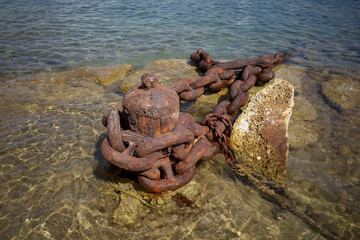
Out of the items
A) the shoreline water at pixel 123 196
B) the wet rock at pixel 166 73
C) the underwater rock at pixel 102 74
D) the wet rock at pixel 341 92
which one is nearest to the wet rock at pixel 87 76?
the underwater rock at pixel 102 74

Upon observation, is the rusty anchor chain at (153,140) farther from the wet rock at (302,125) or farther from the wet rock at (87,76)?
the wet rock at (87,76)

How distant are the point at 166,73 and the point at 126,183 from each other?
2.94 metres

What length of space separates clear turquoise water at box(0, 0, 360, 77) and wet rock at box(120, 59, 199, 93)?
886 mm

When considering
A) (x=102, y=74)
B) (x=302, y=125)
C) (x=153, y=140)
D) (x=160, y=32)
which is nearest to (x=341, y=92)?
(x=302, y=125)

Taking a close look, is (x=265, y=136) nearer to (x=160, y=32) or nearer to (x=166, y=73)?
(x=166, y=73)

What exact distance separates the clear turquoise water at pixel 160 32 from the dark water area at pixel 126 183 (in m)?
0.07

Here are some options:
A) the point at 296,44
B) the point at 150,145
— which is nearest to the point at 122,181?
the point at 150,145

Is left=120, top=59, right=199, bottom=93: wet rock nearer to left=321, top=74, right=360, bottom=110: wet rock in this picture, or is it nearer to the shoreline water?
the shoreline water

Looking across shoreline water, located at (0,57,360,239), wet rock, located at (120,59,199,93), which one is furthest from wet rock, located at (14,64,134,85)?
shoreline water, located at (0,57,360,239)

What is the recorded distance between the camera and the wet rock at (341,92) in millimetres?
3946

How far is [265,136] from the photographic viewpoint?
269cm

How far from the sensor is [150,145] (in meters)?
1.88

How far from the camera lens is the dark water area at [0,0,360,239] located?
2.07 meters

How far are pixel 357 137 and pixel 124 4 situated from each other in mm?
12843
